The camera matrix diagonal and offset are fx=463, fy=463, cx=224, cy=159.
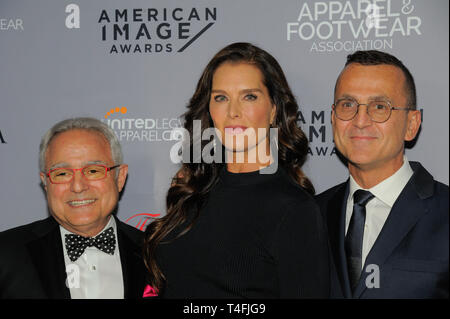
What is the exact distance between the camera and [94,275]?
2.78 meters

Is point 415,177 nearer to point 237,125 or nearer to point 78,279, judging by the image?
point 237,125

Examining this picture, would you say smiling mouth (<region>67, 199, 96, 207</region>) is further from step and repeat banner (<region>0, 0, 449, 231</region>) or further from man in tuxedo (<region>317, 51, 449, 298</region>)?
man in tuxedo (<region>317, 51, 449, 298</region>)

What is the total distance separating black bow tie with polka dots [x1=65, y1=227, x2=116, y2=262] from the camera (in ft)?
9.03

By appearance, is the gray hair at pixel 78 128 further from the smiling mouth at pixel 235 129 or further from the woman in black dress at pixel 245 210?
the smiling mouth at pixel 235 129

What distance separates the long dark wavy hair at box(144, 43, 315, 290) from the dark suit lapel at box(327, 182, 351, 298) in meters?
0.18

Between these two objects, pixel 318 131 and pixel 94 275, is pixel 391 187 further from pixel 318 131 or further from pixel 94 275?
pixel 94 275

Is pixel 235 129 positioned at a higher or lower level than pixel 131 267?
higher

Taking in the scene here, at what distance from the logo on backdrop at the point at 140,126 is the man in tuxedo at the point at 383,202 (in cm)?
125

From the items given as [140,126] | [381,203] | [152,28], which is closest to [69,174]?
[140,126]

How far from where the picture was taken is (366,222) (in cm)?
273

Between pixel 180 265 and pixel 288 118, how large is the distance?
107 cm

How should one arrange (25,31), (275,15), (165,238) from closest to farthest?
(165,238) < (275,15) < (25,31)

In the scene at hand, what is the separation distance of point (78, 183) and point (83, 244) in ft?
1.24

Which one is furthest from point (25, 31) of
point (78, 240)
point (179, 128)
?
point (78, 240)
